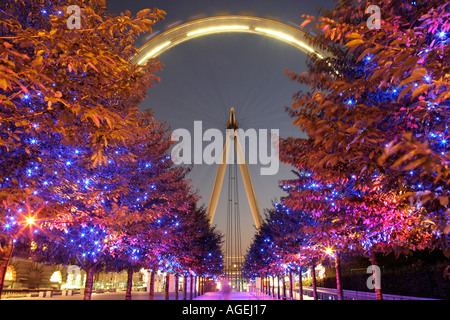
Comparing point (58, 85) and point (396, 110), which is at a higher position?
point (58, 85)

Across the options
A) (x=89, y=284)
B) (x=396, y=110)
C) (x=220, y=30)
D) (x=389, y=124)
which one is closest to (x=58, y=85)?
(x=396, y=110)

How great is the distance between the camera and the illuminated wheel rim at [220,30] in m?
18.5

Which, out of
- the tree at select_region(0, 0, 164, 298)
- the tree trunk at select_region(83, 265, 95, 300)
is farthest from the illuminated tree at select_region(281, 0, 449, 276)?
the tree trunk at select_region(83, 265, 95, 300)

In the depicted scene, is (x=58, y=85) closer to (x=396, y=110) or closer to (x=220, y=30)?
(x=396, y=110)

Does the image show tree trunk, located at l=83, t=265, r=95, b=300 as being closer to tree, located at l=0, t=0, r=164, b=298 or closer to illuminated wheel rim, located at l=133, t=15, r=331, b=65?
tree, located at l=0, t=0, r=164, b=298

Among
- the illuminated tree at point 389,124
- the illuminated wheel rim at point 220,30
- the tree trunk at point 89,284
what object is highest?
the illuminated wheel rim at point 220,30

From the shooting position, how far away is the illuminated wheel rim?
60.6ft

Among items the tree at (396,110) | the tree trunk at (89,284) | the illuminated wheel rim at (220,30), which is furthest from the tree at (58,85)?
the illuminated wheel rim at (220,30)

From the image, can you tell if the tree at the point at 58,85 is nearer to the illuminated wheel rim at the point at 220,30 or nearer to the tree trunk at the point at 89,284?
the tree trunk at the point at 89,284

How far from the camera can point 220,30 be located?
20.6m
